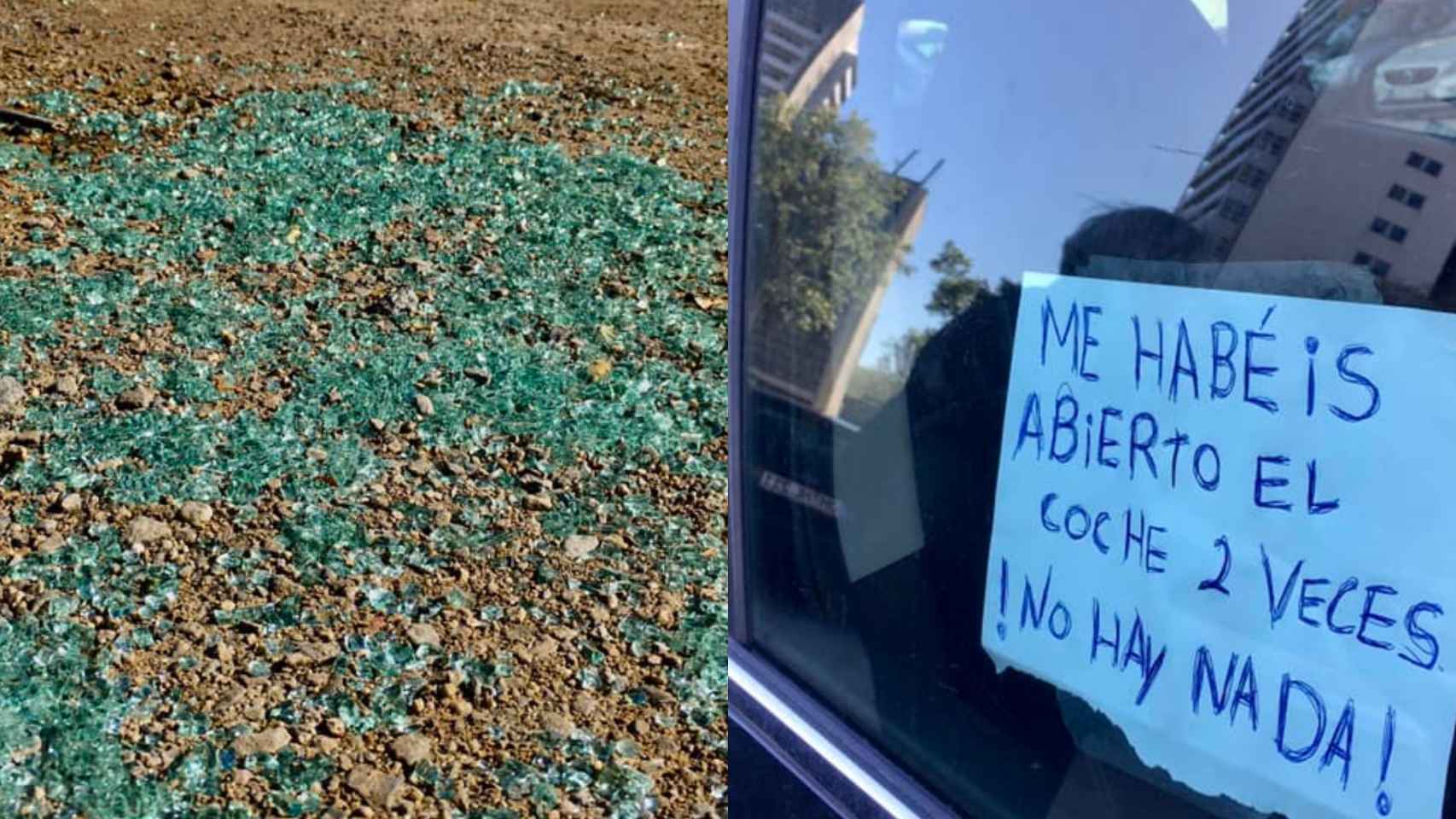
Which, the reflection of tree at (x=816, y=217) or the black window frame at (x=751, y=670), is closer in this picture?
the black window frame at (x=751, y=670)

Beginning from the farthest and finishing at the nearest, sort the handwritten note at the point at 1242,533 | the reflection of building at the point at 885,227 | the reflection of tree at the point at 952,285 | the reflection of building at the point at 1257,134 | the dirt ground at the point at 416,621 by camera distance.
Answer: the dirt ground at the point at 416,621, the reflection of building at the point at 885,227, the reflection of tree at the point at 952,285, the reflection of building at the point at 1257,134, the handwritten note at the point at 1242,533

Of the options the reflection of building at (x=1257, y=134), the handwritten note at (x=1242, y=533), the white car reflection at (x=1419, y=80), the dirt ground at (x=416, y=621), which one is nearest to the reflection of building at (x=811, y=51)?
the handwritten note at (x=1242, y=533)

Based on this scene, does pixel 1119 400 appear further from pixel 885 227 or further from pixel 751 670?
pixel 751 670

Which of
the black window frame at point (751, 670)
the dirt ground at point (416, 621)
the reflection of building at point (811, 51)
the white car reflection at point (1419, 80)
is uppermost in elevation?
the white car reflection at point (1419, 80)

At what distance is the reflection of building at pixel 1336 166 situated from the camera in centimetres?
97

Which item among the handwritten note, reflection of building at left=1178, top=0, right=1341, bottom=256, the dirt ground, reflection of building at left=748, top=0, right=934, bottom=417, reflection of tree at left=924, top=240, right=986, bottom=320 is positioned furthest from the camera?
the dirt ground

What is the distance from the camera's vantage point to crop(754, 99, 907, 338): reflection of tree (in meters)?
1.59

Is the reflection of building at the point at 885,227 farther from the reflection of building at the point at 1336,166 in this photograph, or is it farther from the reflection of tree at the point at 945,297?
the reflection of building at the point at 1336,166

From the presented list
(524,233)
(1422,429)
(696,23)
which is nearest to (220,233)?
(524,233)

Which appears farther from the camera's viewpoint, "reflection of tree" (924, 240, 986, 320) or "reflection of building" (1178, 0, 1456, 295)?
"reflection of tree" (924, 240, 986, 320)

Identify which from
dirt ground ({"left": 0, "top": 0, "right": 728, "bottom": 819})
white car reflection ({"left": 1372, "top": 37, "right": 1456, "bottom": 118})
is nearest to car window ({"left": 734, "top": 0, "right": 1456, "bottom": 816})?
white car reflection ({"left": 1372, "top": 37, "right": 1456, "bottom": 118})

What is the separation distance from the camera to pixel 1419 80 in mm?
993

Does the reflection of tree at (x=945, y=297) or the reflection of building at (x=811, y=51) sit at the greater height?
the reflection of building at (x=811, y=51)

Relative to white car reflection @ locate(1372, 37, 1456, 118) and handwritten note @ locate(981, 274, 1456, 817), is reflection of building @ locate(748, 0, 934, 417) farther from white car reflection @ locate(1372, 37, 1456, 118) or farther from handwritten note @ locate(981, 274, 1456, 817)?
white car reflection @ locate(1372, 37, 1456, 118)
